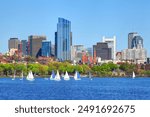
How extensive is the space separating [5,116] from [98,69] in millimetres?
178370

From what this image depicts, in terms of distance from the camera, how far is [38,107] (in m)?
17.4

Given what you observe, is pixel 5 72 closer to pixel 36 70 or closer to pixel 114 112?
pixel 36 70

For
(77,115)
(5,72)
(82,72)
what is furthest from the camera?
(82,72)

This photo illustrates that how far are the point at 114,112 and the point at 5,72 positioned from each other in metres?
150

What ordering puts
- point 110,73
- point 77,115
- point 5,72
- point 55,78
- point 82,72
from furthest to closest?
point 110,73
point 82,72
point 5,72
point 55,78
point 77,115

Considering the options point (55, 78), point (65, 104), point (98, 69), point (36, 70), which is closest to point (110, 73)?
point (98, 69)

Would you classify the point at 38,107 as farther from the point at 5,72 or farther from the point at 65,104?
the point at 5,72

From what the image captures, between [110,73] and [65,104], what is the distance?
599 ft

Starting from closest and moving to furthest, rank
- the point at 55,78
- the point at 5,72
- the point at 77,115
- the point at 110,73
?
the point at 77,115, the point at 55,78, the point at 5,72, the point at 110,73

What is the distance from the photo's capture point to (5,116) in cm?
1698

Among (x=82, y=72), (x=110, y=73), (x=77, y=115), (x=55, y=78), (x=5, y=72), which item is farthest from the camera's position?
(x=110, y=73)

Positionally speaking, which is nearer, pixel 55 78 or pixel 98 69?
pixel 55 78

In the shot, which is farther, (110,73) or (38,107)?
(110,73)

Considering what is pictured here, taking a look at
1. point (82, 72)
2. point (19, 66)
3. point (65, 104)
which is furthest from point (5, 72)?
point (65, 104)
